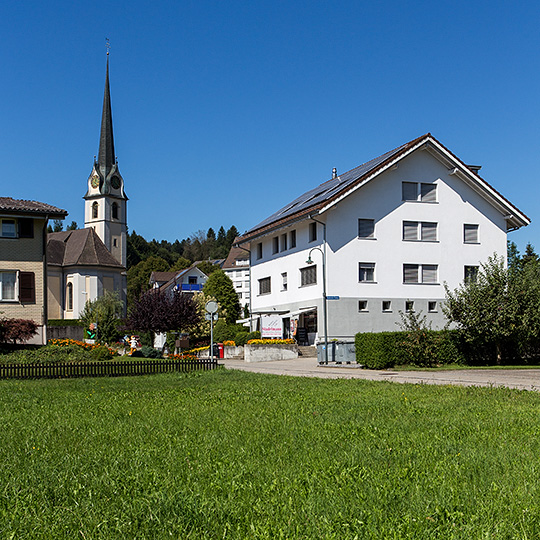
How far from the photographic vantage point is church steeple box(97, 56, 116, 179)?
116 m

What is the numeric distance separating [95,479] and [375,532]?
110 inches

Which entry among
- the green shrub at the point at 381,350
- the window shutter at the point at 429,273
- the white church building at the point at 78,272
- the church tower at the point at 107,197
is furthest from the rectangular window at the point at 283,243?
the church tower at the point at 107,197

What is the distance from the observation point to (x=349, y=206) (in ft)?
143

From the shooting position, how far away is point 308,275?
1772 inches

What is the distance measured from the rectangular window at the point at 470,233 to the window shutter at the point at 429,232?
7.39ft

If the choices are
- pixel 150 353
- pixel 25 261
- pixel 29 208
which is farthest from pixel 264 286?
pixel 29 208

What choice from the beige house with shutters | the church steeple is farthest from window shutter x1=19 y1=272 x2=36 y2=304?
the church steeple

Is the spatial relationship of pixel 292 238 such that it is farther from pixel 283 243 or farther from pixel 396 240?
pixel 396 240

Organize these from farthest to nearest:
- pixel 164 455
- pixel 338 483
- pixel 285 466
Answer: pixel 164 455, pixel 285 466, pixel 338 483

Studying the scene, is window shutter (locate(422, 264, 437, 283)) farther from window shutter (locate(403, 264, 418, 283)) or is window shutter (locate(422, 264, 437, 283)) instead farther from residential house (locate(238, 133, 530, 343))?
window shutter (locate(403, 264, 418, 283))

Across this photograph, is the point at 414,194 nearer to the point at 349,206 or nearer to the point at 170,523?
the point at 349,206

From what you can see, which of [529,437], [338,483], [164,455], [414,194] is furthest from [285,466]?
[414,194]

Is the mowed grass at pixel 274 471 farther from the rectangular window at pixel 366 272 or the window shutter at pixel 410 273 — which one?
the window shutter at pixel 410 273

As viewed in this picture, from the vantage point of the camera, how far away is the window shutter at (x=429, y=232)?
148 ft
